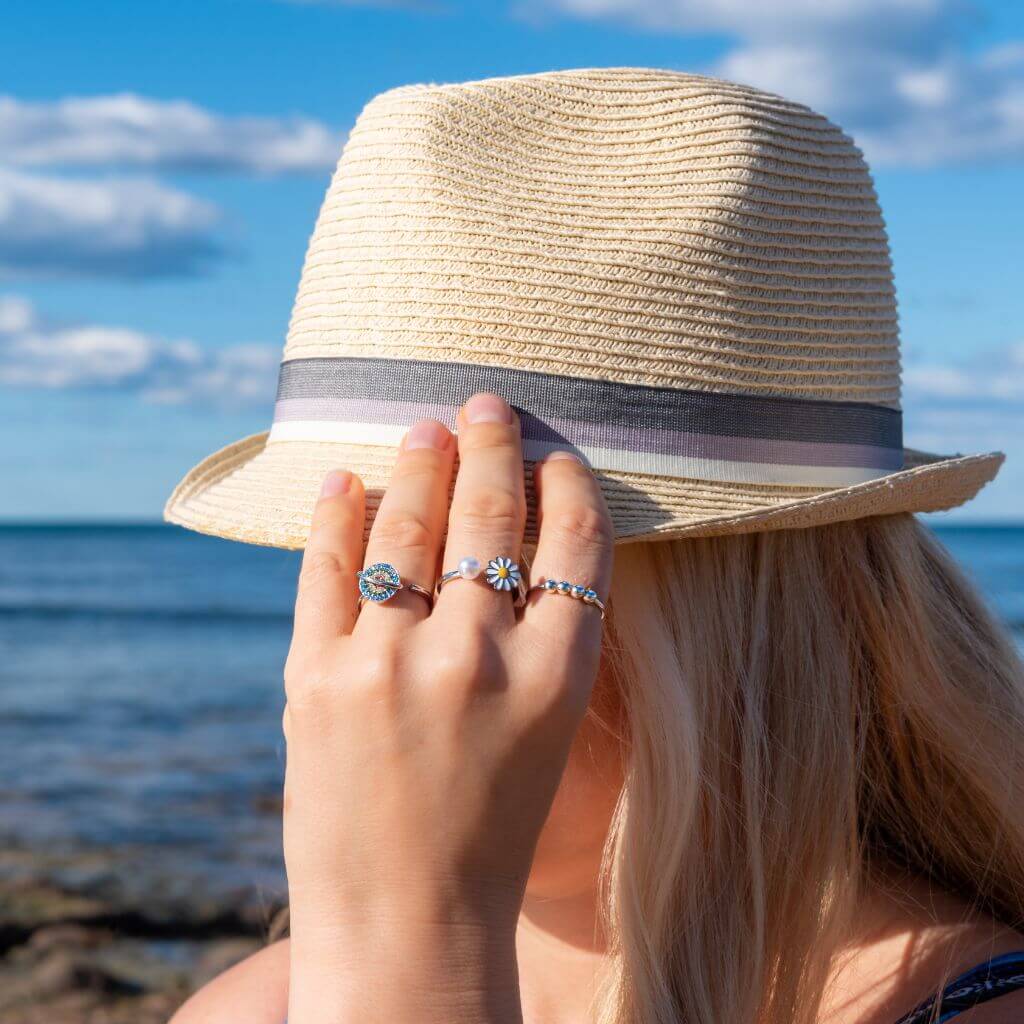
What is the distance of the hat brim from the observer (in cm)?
198

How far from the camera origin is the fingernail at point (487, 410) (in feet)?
6.26

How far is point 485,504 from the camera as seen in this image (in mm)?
1844

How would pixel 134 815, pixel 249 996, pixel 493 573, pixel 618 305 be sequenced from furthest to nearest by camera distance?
pixel 134 815
pixel 249 996
pixel 618 305
pixel 493 573

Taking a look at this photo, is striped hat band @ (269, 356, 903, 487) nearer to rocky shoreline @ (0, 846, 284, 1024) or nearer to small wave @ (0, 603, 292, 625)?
rocky shoreline @ (0, 846, 284, 1024)

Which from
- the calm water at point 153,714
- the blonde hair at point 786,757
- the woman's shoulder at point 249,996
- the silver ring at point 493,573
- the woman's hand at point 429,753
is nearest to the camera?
the woman's hand at point 429,753

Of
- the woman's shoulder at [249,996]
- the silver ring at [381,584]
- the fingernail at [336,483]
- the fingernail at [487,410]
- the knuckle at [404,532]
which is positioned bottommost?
the woman's shoulder at [249,996]

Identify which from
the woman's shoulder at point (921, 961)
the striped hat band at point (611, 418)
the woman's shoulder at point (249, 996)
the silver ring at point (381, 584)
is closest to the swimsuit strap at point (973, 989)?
the woman's shoulder at point (921, 961)

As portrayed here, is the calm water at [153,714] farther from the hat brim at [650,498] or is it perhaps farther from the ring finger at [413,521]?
the ring finger at [413,521]

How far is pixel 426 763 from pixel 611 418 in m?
0.67

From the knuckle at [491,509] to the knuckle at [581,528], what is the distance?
2.2 inches

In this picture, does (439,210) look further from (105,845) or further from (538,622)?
(105,845)

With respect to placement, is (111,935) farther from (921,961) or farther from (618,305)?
(618,305)

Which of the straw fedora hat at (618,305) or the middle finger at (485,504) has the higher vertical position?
the straw fedora hat at (618,305)

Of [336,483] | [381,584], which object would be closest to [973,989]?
[381,584]
